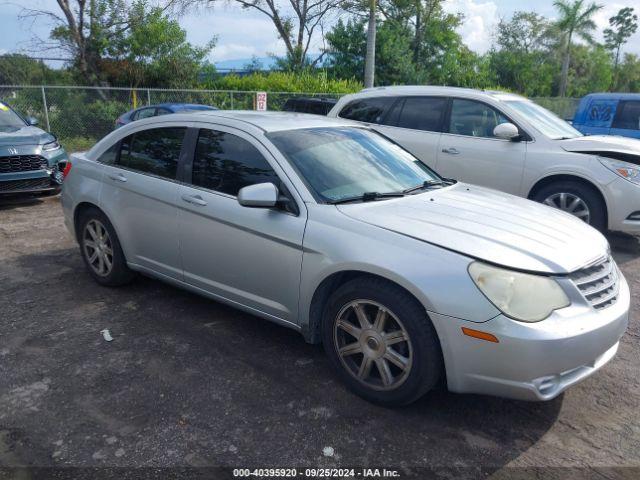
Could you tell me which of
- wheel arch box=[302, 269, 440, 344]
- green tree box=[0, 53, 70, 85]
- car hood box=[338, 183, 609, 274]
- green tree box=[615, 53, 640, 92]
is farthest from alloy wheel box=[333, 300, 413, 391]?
green tree box=[615, 53, 640, 92]

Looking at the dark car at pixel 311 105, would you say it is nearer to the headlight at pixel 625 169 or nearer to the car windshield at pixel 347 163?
the headlight at pixel 625 169

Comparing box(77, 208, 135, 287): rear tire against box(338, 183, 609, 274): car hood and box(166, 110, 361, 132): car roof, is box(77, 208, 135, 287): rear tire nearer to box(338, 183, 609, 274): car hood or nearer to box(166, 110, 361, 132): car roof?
box(166, 110, 361, 132): car roof

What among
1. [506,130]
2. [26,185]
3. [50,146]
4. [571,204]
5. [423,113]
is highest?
[423,113]

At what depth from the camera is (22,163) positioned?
8.14m

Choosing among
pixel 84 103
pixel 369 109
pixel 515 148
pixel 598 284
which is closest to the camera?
pixel 598 284

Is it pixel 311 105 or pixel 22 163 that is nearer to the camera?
pixel 22 163

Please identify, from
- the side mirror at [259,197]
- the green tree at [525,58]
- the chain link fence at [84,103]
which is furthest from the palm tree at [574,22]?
the side mirror at [259,197]

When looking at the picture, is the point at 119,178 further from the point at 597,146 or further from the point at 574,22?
the point at 574,22

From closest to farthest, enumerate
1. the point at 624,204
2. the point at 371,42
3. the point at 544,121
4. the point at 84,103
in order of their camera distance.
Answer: the point at 624,204, the point at 544,121, the point at 84,103, the point at 371,42

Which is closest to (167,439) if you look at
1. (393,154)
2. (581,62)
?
(393,154)

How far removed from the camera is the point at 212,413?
3.10m

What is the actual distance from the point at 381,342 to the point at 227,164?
173cm

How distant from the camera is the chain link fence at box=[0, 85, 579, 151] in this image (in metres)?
15.2

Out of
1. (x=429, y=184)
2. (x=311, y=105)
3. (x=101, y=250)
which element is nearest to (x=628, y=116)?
(x=311, y=105)
